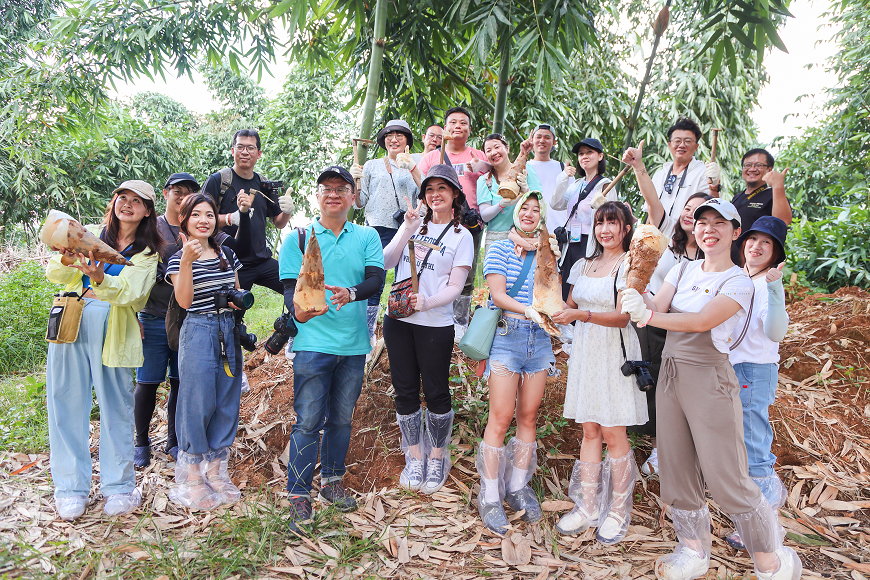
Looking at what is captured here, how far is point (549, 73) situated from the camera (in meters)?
3.77

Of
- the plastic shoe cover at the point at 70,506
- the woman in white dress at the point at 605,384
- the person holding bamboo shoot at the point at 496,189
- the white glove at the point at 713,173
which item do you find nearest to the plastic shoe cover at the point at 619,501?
the woman in white dress at the point at 605,384

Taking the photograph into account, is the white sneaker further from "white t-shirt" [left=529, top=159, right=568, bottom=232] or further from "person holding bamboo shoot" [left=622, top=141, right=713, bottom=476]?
"white t-shirt" [left=529, top=159, right=568, bottom=232]

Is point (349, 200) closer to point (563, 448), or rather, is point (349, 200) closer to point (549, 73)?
point (549, 73)

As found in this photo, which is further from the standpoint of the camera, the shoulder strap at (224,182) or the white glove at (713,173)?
the shoulder strap at (224,182)

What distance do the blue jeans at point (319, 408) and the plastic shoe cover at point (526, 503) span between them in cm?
107

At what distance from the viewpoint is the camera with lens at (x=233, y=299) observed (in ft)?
9.68

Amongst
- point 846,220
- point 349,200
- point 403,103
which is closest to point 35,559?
point 349,200

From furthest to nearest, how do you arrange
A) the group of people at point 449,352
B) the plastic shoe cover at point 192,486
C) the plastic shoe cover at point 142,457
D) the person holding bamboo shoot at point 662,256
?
the plastic shoe cover at point 142,457
the person holding bamboo shoot at point 662,256
the plastic shoe cover at point 192,486
the group of people at point 449,352

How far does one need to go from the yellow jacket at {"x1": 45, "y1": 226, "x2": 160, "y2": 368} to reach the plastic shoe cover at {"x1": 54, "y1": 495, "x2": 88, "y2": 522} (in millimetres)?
792

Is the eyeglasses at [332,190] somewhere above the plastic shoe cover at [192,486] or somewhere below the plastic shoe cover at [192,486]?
above

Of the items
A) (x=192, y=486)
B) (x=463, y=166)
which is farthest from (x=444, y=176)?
(x=192, y=486)

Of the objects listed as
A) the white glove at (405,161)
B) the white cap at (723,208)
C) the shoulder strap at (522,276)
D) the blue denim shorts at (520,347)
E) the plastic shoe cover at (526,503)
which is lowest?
the plastic shoe cover at (526,503)

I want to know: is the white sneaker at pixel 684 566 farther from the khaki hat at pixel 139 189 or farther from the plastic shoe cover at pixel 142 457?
the khaki hat at pixel 139 189

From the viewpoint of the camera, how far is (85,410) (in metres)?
2.98
